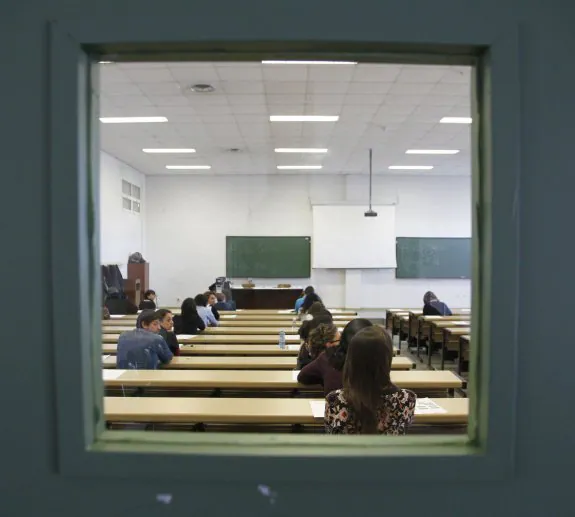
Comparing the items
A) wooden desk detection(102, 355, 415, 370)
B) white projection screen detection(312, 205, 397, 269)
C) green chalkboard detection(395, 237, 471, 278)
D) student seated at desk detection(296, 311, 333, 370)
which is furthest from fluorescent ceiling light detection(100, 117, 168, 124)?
green chalkboard detection(395, 237, 471, 278)

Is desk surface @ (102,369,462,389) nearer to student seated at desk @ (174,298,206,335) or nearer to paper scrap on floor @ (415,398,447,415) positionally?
paper scrap on floor @ (415,398,447,415)

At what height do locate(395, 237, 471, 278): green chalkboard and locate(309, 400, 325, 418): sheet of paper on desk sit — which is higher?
locate(395, 237, 471, 278): green chalkboard

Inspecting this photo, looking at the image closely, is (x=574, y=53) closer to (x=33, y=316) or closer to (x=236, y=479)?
(x=236, y=479)

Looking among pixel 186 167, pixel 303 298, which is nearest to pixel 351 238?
pixel 186 167

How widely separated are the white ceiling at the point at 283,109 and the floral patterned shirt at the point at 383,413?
105 inches

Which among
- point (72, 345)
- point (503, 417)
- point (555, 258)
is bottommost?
point (503, 417)

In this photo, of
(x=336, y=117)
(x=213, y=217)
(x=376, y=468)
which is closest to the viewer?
(x=376, y=468)

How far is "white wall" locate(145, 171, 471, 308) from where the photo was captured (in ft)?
43.2

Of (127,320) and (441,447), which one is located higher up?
(441,447)

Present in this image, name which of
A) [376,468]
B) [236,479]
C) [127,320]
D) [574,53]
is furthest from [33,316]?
[127,320]

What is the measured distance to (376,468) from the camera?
1142 mm

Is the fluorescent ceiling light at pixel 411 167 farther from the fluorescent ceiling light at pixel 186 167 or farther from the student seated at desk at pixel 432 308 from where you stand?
the fluorescent ceiling light at pixel 186 167

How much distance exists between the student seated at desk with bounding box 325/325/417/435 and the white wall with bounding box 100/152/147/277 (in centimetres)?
832

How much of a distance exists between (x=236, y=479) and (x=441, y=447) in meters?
0.50
